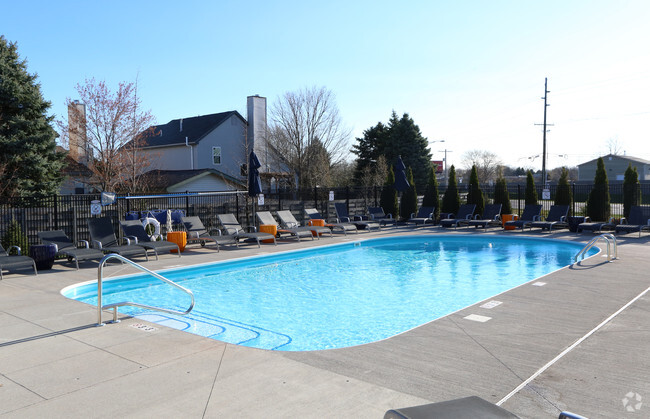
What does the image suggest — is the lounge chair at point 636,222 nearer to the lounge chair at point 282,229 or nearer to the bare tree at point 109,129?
the lounge chair at point 282,229

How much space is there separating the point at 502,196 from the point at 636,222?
533 centimetres

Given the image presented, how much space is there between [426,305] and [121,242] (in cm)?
804

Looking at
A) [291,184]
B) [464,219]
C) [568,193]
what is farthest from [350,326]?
[291,184]

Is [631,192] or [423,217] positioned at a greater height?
[631,192]

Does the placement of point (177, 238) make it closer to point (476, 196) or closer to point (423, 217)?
point (423, 217)

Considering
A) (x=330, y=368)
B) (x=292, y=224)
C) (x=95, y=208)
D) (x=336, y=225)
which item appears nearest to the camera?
(x=330, y=368)

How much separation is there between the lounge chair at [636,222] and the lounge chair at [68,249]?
15.0m

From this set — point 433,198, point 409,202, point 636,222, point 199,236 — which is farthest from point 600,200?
point 199,236

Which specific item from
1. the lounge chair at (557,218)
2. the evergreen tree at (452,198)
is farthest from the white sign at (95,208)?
the evergreen tree at (452,198)

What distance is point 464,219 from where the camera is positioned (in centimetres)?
1934

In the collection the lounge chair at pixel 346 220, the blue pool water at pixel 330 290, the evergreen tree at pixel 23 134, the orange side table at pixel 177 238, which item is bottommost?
the blue pool water at pixel 330 290

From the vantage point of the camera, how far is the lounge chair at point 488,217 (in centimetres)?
1852

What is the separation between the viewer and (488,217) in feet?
62.0

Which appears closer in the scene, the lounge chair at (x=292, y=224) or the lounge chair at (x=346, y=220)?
the lounge chair at (x=292, y=224)
